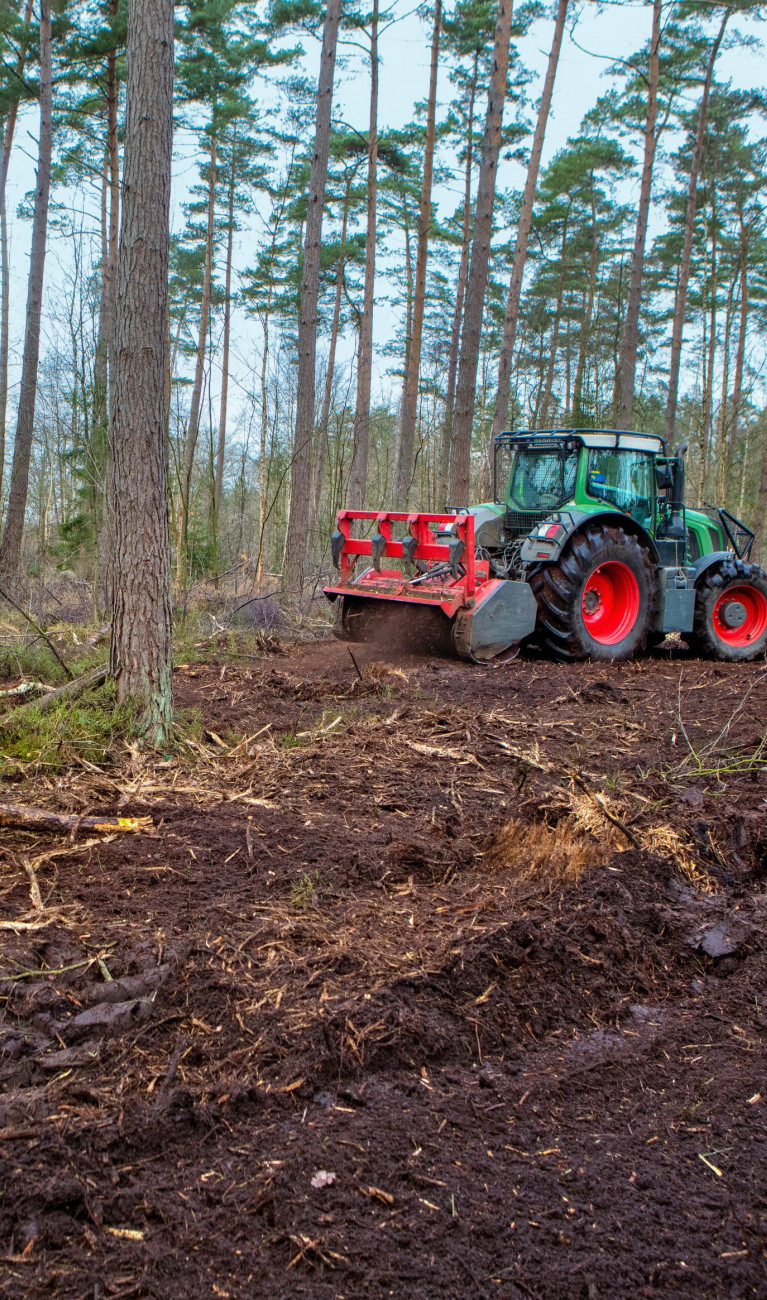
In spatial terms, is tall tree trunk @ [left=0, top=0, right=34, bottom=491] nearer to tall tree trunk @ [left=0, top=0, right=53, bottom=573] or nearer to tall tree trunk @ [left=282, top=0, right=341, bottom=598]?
tall tree trunk @ [left=0, top=0, right=53, bottom=573]

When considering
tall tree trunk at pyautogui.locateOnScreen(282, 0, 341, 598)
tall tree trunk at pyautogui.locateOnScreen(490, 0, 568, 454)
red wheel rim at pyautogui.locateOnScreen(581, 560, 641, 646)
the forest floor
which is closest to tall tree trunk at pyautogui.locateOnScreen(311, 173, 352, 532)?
tall tree trunk at pyautogui.locateOnScreen(490, 0, 568, 454)

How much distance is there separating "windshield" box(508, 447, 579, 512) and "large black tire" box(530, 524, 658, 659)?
0.62 m

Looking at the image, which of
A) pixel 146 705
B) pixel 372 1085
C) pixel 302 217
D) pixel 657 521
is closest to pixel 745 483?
pixel 302 217

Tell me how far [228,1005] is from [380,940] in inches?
26.4

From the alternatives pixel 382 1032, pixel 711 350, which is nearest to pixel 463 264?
pixel 711 350

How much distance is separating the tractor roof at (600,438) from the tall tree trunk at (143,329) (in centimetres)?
477

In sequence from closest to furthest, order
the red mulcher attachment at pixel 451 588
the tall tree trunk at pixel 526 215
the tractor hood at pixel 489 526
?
the red mulcher attachment at pixel 451 588 < the tractor hood at pixel 489 526 < the tall tree trunk at pixel 526 215

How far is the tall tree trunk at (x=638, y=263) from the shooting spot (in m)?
16.5

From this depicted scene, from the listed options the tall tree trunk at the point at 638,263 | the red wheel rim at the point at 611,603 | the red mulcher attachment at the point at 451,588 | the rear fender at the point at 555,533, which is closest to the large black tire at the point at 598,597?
the red wheel rim at the point at 611,603

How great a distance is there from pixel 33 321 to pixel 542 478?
10453 mm

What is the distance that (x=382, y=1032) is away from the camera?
2738mm

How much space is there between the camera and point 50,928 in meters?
3.28

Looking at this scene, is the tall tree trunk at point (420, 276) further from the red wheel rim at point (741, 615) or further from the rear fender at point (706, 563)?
the rear fender at point (706, 563)

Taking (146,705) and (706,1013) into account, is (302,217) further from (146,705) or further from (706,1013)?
(706,1013)
